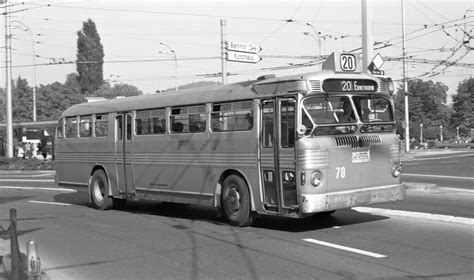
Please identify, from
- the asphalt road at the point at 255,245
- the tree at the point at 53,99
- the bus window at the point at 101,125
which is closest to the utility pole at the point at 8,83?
the bus window at the point at 101,125

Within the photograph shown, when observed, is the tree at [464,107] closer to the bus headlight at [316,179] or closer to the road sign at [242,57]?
the road sign at [242,57]

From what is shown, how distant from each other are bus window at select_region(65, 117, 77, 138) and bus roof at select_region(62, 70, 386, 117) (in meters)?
0.78

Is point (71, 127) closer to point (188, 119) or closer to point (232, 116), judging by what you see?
point (188, 119)

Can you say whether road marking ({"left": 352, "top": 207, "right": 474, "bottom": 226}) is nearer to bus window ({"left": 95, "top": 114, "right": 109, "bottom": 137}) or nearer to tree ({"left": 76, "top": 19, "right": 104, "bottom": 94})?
bus window ({"left": 95, "top": 114, "right": 109, "bottom": 137})

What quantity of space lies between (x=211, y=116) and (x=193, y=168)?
1.25 metres

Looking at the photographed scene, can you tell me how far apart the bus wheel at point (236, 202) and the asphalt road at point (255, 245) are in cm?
22

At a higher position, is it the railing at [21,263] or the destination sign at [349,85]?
the destination sign at [349,85]

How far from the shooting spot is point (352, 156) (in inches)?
393

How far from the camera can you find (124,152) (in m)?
14.0

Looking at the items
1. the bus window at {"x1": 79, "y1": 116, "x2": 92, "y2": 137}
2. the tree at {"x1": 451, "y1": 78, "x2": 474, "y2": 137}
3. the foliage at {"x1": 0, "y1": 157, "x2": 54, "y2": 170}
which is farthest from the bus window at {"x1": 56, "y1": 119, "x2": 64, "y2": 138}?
the tree at {"x1": 451, "y1": 78, "x2": 474, "y2": 137}

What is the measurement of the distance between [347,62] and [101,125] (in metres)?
7.28

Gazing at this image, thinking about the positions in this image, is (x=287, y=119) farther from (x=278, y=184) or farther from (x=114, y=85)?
(x=114, y=85)

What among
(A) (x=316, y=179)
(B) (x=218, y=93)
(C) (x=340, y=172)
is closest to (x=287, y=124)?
(A) (x=316, y=179)

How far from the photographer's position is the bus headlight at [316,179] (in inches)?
372
